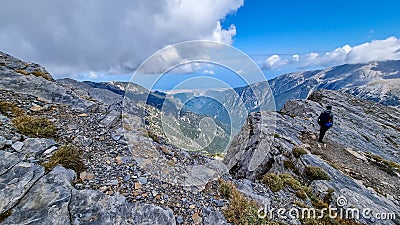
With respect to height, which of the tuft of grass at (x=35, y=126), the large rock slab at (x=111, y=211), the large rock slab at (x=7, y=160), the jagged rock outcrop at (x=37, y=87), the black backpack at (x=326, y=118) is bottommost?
the black backpack at (x=326, y=118)

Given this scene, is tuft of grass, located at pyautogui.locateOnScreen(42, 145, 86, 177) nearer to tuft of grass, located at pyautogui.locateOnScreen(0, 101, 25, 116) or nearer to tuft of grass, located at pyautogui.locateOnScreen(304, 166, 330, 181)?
tuft of grass, located at pyautogui.locateOnScreen(0, 101, 25, 116)

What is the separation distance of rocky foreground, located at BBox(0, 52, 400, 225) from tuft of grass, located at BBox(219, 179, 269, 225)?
0.19ft

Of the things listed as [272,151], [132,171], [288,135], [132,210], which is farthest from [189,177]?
[288,135]

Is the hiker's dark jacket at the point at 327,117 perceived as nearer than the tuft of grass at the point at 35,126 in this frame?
No

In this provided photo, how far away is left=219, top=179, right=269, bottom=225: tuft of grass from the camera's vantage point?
27.1ft

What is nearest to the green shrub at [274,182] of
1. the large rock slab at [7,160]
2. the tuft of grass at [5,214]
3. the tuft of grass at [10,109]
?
the tuft of grass at [5,214]

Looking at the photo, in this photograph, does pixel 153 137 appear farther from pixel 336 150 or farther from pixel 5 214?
pixel 336 150

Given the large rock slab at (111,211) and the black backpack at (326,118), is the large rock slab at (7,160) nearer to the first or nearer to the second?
the large rock slab at (111,211)

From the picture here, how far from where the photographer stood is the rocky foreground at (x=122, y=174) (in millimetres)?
7012

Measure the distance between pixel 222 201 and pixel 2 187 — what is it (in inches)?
331

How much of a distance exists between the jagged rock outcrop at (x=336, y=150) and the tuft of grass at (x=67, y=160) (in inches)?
549

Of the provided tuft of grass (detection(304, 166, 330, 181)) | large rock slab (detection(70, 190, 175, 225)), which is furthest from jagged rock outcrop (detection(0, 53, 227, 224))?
tuft of grass (detection(304, 166, 330, 181))

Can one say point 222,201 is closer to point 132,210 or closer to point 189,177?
point 189,177

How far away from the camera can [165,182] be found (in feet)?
30.5
